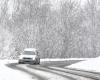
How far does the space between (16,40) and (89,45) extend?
30660 millimetres

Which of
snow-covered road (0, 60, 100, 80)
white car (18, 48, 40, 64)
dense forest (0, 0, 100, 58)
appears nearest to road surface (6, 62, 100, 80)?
snow-covered road (0, 60, 100, 80)

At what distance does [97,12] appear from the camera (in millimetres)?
96250

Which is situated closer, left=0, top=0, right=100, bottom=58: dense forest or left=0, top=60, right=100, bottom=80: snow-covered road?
left=0, top=60, right=100, bottom=80: snow-covered road

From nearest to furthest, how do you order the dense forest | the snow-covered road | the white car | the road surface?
the snow-covered road < the road surface < the white car < the dense forest

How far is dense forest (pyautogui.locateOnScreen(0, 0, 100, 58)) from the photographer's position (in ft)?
252

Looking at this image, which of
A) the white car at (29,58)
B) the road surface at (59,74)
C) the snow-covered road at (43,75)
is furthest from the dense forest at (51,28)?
the snow-covered road at (43,75)

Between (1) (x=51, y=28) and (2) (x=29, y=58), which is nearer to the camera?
(2) (x=29, y=58)

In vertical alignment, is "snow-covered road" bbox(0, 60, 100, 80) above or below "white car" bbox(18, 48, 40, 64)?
below

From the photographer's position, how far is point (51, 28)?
8056 centimetres

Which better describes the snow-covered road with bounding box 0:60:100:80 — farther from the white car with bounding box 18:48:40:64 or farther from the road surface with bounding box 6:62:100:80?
the white car with bounding box 18:48:40:64

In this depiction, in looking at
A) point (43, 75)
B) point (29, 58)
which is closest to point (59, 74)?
point (43, 75)

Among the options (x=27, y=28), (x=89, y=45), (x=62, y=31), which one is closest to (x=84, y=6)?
(x=89, y=45)

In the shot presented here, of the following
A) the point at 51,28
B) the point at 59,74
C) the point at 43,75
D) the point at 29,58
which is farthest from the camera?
the point at 51,28

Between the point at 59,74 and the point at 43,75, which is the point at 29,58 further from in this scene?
the point at 43,75
